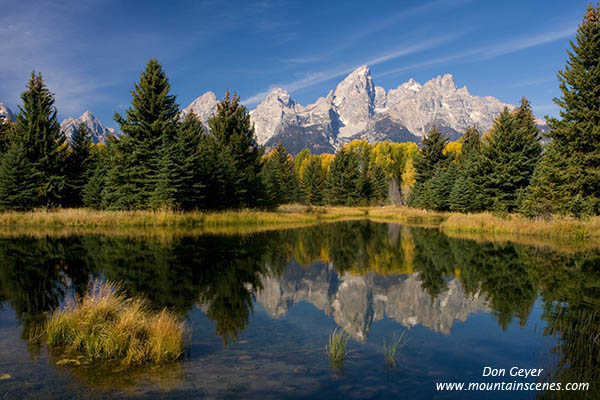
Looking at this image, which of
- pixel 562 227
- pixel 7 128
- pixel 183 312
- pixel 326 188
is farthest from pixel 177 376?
pixel 326 188

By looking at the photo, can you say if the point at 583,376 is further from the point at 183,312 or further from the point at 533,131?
the point at 533,131

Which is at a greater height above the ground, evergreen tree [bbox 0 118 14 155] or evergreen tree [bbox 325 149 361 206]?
evergreen tree [bbox 0 118 14 155]

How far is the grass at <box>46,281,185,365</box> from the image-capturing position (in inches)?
234

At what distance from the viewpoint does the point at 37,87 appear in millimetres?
37688

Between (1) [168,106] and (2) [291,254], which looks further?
(1) [168,106]

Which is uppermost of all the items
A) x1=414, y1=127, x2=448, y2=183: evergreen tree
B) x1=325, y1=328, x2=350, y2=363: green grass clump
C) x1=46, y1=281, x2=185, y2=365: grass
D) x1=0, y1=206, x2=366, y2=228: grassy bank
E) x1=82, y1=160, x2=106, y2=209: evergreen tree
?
x1=414, y1=127, x2=448, y2=183: evergreen tree

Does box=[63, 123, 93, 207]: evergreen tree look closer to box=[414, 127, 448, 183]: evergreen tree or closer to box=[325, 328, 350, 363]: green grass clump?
box=[325, 328, 350, 363]: green grass clump

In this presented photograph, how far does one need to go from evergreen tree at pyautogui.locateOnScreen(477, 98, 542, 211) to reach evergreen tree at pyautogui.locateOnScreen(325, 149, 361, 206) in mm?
41162

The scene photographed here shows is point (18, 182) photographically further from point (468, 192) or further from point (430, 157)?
point (430, 157)

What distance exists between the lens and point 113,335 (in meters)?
6.11

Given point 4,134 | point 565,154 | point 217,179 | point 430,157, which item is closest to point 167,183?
point 217,179

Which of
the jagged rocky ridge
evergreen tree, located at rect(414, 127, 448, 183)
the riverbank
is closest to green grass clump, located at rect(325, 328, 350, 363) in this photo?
the jagged rocky ridge

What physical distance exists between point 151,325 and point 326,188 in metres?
79.0

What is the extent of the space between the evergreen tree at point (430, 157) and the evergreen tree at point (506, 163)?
24.8 m
